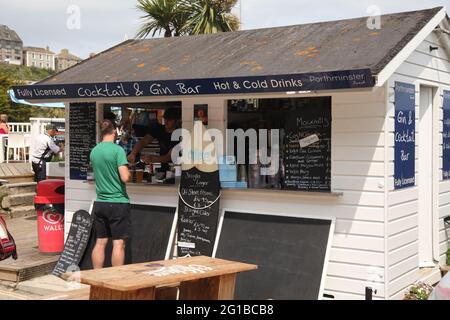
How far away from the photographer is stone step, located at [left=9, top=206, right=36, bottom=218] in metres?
11.9

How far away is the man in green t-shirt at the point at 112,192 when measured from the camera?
6.59 metres

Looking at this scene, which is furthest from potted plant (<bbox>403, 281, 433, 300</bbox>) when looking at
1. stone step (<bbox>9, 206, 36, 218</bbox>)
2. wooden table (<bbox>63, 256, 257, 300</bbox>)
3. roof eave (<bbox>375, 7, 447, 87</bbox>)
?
stone step (<bbox>9, 206, 36, 218</bbox>)

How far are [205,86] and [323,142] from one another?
1.43 m

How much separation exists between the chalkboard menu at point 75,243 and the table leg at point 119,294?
117 inches

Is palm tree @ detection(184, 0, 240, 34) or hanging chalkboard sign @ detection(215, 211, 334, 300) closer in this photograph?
hanging chalkboard sign @ detection(215, 211, 334, 300)

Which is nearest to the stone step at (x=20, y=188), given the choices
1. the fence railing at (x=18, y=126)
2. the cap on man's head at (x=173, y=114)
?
the fence railing at (x=18, y=126)

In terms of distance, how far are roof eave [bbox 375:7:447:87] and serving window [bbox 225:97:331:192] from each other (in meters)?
0.91

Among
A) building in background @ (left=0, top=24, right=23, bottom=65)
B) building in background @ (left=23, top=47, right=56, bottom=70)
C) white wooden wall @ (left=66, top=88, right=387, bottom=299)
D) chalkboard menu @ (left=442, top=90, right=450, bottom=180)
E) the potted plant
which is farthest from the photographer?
building in background @ (left=23, top=47, right=56, bottom=70)

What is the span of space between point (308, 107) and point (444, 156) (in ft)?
7.48

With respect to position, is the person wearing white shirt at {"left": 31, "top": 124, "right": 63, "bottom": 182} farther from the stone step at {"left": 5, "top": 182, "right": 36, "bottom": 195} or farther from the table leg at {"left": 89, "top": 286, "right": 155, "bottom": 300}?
the table leg at {"left": 89, "top": 286, "right": 155, "bottom": 300}

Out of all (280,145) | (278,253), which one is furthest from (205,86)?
(278,253)

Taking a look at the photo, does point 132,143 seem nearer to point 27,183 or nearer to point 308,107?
point 308,107

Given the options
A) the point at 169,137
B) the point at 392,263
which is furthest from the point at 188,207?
the point at 392,263

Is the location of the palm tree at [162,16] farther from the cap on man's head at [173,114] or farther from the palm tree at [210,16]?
the cap on man's head at [173,114]
